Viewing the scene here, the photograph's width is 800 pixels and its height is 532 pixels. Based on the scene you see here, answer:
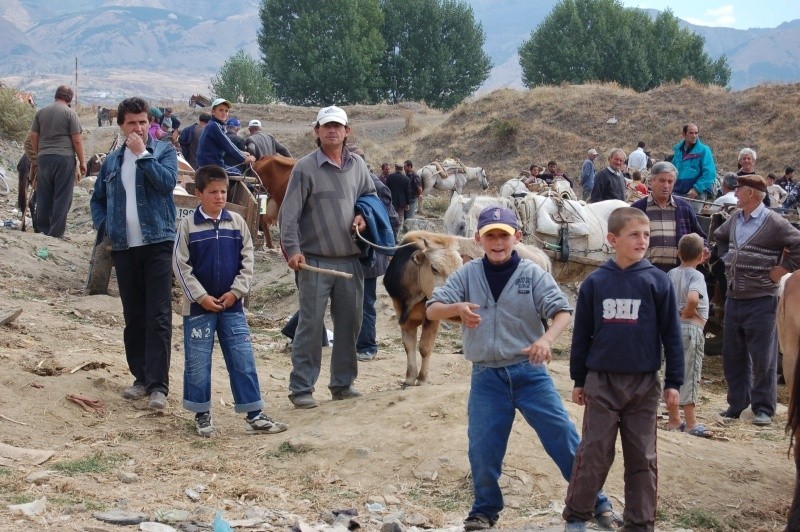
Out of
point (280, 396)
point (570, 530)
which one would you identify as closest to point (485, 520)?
point (570, 530)

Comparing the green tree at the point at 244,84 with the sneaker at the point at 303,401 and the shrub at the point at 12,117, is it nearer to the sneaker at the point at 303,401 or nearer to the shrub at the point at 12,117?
the shrub at the point at 12,117

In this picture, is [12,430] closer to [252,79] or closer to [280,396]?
[280,396]

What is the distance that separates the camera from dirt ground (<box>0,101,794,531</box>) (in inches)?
215

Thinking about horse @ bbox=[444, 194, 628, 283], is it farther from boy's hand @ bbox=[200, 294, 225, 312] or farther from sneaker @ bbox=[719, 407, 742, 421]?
boy's hand @ bbox=[200, 294, 225, 312]

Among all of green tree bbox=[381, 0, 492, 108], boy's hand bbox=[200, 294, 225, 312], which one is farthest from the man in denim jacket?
green tree bbox=[381, 0, 492, 108]

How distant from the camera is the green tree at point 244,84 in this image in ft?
262

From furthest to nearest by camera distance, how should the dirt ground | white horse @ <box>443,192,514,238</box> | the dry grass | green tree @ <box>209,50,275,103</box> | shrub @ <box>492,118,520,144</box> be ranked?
green tree @ <box>209,50,275,103</box>, shrub @ <box>492,118,520,144</box>, the dry grass, white horse @ <box>443,192,514,238</box>, the dirt ground

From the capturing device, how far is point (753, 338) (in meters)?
8.65

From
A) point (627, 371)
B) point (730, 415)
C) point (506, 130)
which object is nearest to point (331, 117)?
point (627, 371)

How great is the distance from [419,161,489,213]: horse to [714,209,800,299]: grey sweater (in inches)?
858

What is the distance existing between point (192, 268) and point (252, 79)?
76.4m

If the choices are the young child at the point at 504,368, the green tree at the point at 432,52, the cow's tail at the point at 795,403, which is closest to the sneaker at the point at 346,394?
the young child at the point at 504,368

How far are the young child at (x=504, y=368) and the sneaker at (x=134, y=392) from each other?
132 inches

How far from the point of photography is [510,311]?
5.14 metres
